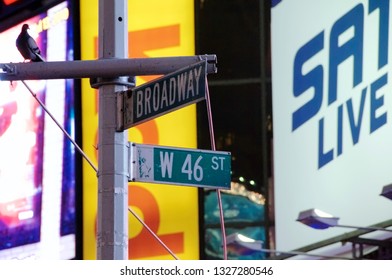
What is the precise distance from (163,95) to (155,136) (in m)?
8.78

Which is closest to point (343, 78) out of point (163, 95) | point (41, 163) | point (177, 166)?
point (41, 163)

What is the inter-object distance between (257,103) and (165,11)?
1.76 meters

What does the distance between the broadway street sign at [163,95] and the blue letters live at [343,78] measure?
27.3 feet

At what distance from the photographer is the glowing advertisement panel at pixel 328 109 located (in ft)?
57.6

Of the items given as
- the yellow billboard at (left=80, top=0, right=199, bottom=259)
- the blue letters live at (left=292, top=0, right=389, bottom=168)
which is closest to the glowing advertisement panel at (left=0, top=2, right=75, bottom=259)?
the yellow billboard at (left=80, top=0, right=199, bottom=259)

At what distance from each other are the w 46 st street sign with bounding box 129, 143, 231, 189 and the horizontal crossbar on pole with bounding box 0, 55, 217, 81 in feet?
1.70

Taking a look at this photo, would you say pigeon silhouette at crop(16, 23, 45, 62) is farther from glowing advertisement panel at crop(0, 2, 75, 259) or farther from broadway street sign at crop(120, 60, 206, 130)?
glowing advertisement panel at crop(0, 2, 75, 259)

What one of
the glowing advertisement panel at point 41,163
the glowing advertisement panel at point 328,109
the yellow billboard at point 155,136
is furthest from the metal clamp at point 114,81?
the glowing advertisement panel at point 41,163

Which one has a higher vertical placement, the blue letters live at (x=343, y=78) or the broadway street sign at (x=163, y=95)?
the blue letters live at (x=343, y=78)

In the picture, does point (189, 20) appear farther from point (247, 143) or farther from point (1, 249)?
point (1, 249)

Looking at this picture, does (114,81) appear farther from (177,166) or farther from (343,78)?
(343,78)

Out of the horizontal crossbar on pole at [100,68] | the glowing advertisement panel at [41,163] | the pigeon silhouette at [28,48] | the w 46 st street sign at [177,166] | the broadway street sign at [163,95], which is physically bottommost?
the w 46 st street sign at [177,166]

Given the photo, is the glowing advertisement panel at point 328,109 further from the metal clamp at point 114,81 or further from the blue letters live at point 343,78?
the metal clamp at point 114,81

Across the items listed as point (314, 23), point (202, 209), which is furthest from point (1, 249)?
point (314, 23)
